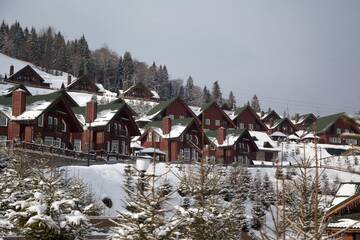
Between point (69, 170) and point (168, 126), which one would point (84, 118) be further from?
point (69, 170)

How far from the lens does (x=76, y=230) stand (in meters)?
13.0

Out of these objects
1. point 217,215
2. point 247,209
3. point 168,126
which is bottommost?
point 247,209

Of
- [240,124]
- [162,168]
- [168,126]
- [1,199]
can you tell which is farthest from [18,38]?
[1,199]

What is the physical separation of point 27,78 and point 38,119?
68.5 metres

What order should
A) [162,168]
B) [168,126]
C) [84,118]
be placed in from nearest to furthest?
[162,168], [84,118], [168,126]

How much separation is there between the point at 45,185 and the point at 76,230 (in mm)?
2178

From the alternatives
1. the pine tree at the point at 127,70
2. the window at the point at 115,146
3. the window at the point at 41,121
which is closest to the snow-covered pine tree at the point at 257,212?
the window at the point at 115,146

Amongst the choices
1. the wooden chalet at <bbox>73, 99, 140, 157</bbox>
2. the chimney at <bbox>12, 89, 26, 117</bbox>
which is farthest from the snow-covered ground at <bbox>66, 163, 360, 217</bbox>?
the wooden chalet at <bbox>73, 99, 140, 157</bbox>

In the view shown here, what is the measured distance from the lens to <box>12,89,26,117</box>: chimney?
145 ft

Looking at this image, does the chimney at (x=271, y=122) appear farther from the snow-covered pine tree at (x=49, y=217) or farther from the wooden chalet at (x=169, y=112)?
the snow-covered pine tree at (x=49, y=217)

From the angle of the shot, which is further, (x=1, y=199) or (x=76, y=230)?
(x=1, y=199)

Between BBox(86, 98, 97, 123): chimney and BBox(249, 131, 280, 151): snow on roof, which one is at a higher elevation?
BBox(86, 98, 97, 123): chimney

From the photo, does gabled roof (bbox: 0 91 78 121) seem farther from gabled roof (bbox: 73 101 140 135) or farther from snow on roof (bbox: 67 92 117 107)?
snow on roof (bbox: 67 92 117 107)

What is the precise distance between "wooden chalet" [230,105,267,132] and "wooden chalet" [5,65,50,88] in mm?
45811
